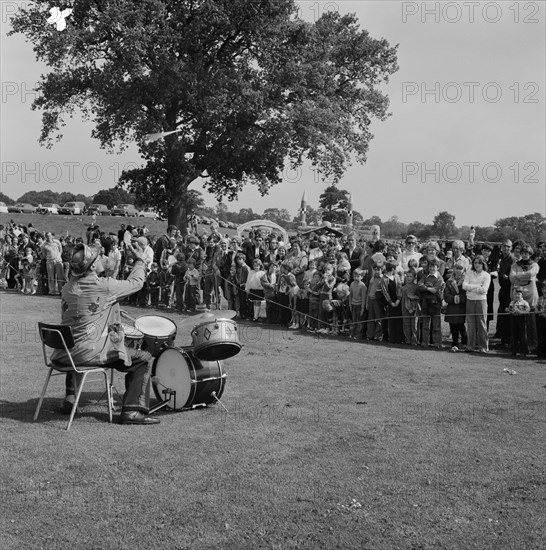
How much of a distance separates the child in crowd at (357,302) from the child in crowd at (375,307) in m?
0.20

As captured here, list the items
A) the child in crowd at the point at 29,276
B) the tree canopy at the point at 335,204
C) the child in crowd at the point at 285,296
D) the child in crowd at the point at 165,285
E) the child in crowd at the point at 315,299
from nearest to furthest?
the child in crowd at the point at 315,299 → the child in crowd at the point at 285,296 → the child in crowd at the point at 165,285 → the child in crowd at the point at 29,276 → the tree canopy at the point at 335,204

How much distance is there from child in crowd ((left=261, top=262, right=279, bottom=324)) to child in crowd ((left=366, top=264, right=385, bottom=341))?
3000 mm

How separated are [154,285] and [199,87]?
1581 centimetres

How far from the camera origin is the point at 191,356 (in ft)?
30.0

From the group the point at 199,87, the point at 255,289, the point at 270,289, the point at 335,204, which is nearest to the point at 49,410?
the point at 270,289

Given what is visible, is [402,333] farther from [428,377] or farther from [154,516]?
[154,516]

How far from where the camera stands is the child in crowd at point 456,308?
1484cm

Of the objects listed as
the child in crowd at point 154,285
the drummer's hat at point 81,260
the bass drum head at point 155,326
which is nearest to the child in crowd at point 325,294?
the child in crowd at point 154,285

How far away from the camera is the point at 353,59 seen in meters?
42.5

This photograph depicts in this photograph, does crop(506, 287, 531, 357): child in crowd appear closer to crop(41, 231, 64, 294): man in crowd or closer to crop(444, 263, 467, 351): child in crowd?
crop(444, 263, 467, 351): child in crowd

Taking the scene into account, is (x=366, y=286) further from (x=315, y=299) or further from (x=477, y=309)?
(x=477, y=309)

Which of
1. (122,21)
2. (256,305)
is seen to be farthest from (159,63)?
(256,305)

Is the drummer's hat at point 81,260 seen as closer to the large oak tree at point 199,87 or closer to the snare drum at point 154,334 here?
the snare drum at point 154,334

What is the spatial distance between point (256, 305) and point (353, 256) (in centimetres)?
289
